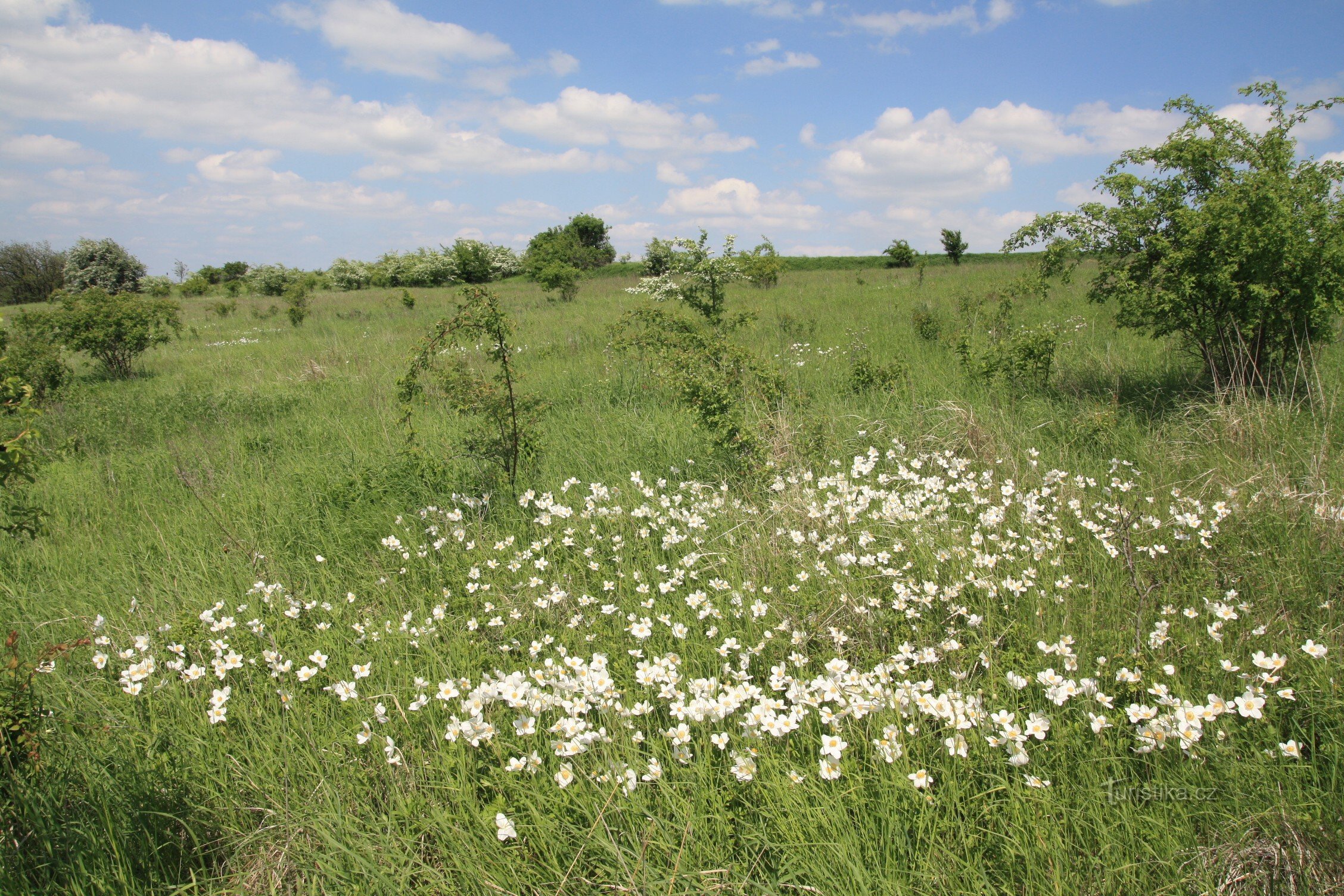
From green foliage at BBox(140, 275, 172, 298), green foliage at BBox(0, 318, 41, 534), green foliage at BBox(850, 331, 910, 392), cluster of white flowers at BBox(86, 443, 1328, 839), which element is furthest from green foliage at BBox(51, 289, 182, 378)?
green foliage at BBox(140, 275, 172, 298)

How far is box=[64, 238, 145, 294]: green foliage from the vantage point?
42.0 m

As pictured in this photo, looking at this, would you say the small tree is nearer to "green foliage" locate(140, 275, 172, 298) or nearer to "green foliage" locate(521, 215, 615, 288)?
"green foliage" locate(521, 215, 615, 288)

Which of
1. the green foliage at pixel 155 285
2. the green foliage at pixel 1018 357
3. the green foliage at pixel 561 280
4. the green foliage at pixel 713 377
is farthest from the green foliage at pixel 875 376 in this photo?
the green foliage at pixel 155 285

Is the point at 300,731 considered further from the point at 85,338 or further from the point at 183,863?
the point at 85,338

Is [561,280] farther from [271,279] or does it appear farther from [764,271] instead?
[271,279]

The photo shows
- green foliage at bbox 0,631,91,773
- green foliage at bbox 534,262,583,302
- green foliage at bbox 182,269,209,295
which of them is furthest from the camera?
green foliage at bbox 182,269,209,295

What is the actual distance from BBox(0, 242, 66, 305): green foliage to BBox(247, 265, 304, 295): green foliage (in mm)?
14938

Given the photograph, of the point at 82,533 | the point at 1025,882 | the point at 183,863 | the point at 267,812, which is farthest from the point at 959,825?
the point at 82,533

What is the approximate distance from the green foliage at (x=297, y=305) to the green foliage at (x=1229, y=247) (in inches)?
728

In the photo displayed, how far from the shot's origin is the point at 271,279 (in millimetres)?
39812

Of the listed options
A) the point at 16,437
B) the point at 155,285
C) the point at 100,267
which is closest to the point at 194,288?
the point at 155,285

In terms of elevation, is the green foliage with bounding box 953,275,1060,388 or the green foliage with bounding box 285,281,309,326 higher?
the green foliage with bounding box 285,281,309,326

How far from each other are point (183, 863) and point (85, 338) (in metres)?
13.0

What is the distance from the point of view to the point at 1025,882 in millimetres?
1849
